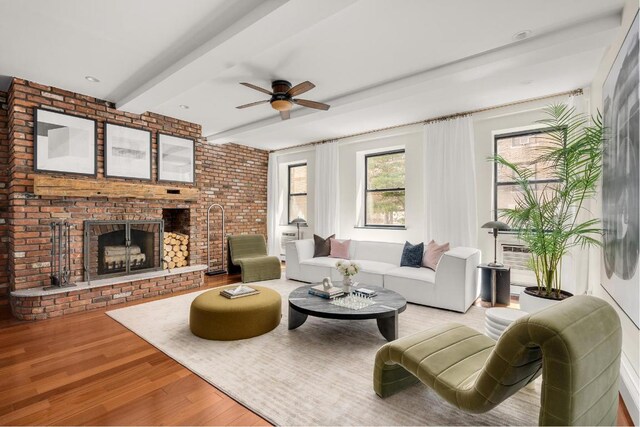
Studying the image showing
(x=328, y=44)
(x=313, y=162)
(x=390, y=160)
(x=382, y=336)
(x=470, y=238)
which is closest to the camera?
(x=328, y=44)

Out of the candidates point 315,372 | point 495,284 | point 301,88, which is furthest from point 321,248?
point 315,372

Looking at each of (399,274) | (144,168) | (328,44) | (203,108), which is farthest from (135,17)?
(399,274)

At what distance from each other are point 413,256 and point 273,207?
379 cm

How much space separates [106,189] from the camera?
4133 mm

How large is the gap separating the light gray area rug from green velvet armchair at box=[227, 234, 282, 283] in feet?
5.38

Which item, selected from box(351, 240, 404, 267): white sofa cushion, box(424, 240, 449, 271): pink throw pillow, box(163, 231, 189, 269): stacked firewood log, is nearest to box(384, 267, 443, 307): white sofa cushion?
box(424, 240, 449, 271): pink throw pillow

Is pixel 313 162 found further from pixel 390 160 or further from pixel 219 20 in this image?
pixel 219 20

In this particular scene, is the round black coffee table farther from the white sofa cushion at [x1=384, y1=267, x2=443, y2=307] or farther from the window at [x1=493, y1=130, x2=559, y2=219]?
the window at [x1=493, y1=130, x2=559, y2=219]

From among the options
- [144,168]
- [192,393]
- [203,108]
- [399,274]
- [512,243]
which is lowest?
[192,393]

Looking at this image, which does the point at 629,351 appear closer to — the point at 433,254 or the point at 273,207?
the point at 433,254

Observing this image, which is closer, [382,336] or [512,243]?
[382,336]

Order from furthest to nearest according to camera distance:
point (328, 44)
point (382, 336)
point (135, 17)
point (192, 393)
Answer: point (382, 336)
point (328, 44)
point (135, 17)
point (192, 393)

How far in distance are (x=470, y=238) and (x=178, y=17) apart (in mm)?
4346

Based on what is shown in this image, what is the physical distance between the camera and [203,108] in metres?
4.59
